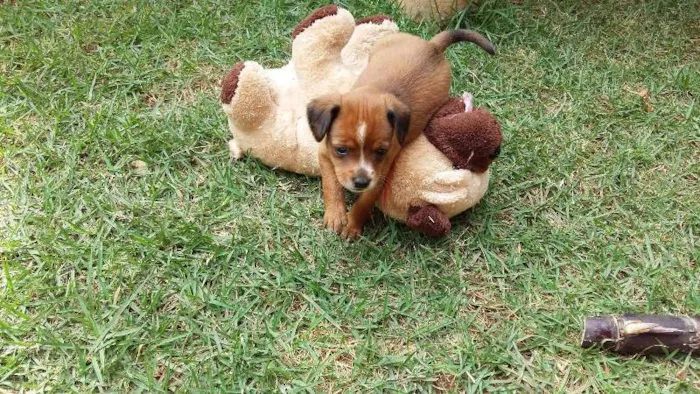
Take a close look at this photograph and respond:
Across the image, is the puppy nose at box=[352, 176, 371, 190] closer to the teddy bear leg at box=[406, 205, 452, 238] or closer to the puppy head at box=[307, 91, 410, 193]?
the puppy head at box=[307, 91, 410, 193]

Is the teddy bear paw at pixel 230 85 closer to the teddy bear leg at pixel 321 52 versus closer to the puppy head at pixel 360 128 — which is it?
the teddy bear leg at pixel 321 52

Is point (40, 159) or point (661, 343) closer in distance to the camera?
point (661, 343)

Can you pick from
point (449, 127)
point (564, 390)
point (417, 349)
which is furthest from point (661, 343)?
point (449, 127)

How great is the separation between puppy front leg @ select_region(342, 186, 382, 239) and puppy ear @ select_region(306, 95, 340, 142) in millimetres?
427

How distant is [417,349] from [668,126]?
8.00ft

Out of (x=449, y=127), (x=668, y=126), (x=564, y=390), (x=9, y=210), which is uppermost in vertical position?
(x=449, y=127)

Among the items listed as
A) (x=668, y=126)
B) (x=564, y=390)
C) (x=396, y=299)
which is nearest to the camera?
(x=564, y=390)

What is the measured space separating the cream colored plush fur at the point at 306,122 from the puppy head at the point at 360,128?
0.71 feet

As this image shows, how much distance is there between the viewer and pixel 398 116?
10.1 feet

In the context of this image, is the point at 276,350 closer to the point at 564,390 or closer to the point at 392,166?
the point at 392,166

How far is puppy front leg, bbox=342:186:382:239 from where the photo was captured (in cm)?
333

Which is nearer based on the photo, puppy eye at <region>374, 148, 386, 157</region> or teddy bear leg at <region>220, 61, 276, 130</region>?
puppy eye at <region>374, 148, 386, 157</region>

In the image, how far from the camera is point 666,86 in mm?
4465

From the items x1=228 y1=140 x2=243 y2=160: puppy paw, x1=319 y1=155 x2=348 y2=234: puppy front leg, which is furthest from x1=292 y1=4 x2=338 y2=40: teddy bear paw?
x1=319 y1=155 x2=348 y2=234: puppy front leg
